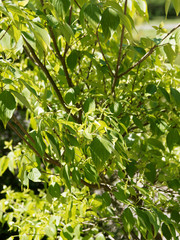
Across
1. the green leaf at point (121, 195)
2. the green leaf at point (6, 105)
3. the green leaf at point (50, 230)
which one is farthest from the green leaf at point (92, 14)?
the green leaf at point (50, 230)

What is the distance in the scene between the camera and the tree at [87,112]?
0.77m

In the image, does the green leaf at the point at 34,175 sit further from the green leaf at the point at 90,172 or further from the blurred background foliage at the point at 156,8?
the blurred background foliage at the point at 156,8

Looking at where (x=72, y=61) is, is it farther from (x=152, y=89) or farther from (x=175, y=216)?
→ (x=175, y=216)

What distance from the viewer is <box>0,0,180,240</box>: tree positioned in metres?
0.77

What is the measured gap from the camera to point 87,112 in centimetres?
106

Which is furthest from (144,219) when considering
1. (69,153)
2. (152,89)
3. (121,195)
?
(152,89)

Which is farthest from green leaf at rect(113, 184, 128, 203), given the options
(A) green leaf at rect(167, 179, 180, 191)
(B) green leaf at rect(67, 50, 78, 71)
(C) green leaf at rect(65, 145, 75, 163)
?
(B) green leaf at rect(67, 50, 78, 71)

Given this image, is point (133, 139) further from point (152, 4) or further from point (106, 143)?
Result: point (152, 4)

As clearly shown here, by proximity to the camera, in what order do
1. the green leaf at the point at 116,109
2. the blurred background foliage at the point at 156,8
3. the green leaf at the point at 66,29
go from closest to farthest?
the green leaf at the point at 66,29, the green leaf at the point at 116,109, the blurred background foliage at the point at 156,8

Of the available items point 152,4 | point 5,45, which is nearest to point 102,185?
point 5,45

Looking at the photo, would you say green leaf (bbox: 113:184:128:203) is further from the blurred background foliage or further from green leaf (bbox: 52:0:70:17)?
the blurred background foliage

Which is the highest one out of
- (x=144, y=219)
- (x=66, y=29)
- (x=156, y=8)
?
(x=66, y=29)

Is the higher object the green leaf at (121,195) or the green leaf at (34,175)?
the green leaf at (34,175)

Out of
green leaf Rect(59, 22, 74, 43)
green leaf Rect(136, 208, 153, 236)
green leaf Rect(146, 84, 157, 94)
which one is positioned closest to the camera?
green leaf Rect(59, 22, 74, 43)
